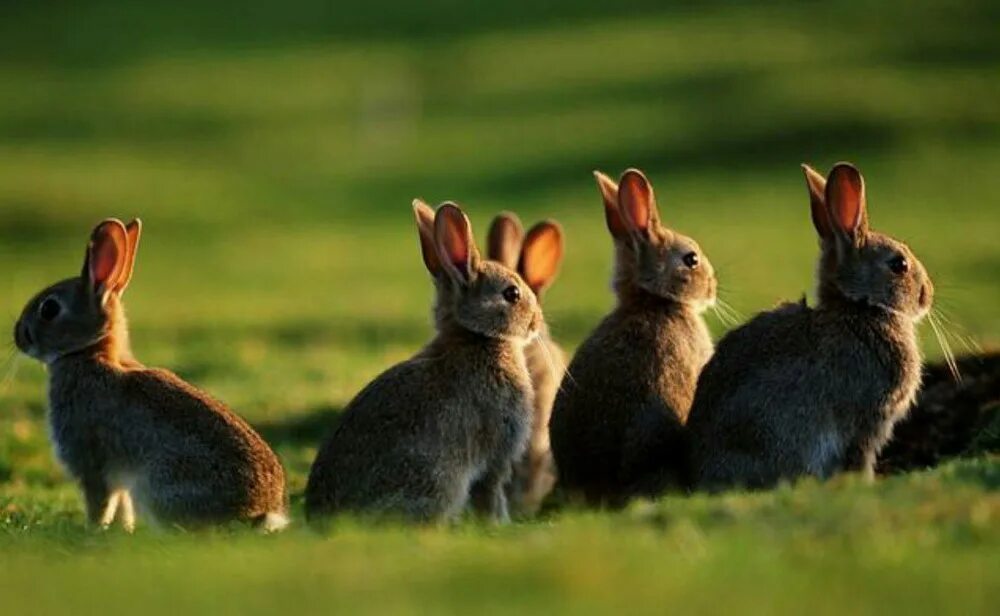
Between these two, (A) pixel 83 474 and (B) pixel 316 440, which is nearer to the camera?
(A) pixel 83 474

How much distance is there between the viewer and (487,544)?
8695mm

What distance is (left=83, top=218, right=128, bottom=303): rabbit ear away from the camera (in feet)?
40.4

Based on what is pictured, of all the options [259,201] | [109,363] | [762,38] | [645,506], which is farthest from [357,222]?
[645,506]

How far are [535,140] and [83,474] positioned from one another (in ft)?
131

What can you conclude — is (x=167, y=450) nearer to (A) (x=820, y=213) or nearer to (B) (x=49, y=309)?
(B) (x=49, y=309)

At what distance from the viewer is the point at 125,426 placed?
37.9 ft

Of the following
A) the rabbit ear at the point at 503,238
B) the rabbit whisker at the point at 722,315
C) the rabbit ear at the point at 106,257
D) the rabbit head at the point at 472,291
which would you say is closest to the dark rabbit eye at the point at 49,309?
the rabbit ear at the point at 106,257

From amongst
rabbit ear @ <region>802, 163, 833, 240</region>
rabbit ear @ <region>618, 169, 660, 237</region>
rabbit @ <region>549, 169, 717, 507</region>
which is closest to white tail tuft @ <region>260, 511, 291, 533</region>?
rabbit @ <region>549, 169, 717, 507</region>

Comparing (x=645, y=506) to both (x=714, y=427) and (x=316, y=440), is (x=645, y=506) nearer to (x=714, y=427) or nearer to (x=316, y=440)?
(x=714, y=427)

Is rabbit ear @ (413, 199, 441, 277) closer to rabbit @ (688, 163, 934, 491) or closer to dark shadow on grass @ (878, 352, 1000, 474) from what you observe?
rabbit @ (688, 163, 934, 491)

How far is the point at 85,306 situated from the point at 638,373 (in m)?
3.64

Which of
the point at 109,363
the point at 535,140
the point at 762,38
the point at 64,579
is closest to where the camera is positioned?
the point at 64,579

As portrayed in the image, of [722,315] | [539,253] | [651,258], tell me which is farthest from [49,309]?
[722,315]

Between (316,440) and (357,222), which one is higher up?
(357,222)
